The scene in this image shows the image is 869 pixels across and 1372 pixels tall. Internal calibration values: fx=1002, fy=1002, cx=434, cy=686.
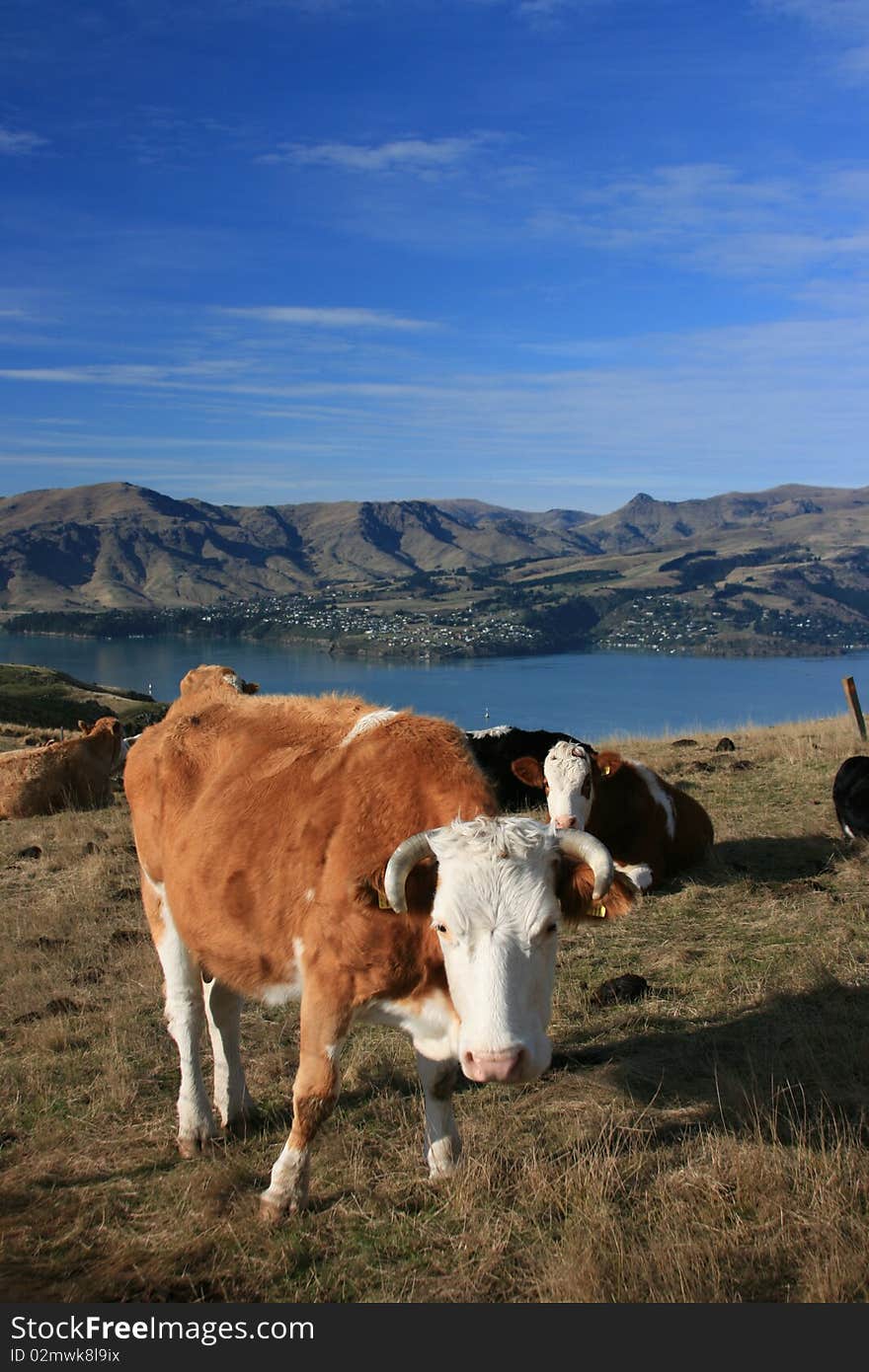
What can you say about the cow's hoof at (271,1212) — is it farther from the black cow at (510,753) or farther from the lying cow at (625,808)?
the black cow at (510,753)

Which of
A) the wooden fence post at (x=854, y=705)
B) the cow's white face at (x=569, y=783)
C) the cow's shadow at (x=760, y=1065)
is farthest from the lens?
the wooden fence post at (x=854, y=705)

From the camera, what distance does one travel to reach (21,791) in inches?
724

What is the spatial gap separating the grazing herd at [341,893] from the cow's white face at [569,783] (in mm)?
5232

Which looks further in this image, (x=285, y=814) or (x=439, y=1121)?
(x=285, y=814)

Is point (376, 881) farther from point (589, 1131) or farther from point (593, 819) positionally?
point (593, 819)

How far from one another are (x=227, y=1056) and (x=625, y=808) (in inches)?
273

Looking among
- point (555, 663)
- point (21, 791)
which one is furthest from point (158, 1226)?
A: point (555, 663)

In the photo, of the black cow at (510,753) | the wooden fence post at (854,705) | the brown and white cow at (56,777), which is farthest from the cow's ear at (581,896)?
the wooden fence post at (854,705)

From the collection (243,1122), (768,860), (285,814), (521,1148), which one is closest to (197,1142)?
(243,1122)

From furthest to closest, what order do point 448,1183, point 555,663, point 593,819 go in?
point 555,663, point 593,819, point 448,1183

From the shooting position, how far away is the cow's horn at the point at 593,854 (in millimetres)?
4457

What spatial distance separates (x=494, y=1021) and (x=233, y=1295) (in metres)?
1.70

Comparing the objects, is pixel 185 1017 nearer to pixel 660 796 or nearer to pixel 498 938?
pixel 498 938

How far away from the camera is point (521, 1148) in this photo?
5.45m
